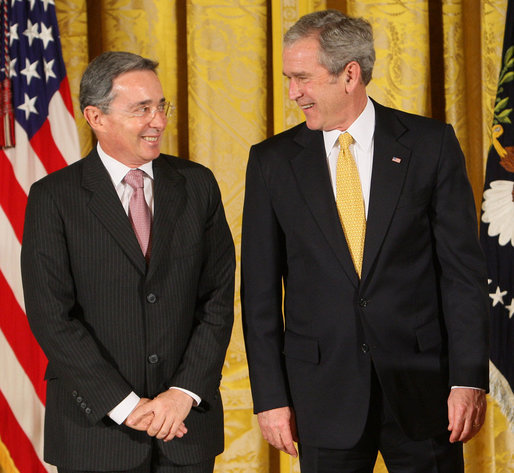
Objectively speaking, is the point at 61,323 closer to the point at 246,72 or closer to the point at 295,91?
the point at 295,91

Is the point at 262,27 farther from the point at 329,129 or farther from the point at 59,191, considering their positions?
the point at 59,191

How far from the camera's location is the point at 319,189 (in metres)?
2.34

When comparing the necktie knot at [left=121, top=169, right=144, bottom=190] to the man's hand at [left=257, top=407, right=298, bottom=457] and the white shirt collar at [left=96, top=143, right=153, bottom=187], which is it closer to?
the white shirt collar at [left=96, top=143, right=153, bottom=187]

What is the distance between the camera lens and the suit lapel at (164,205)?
88.5 inches

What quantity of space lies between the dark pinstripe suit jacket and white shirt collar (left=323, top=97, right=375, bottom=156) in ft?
1.50

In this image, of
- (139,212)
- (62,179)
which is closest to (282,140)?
(139,212)

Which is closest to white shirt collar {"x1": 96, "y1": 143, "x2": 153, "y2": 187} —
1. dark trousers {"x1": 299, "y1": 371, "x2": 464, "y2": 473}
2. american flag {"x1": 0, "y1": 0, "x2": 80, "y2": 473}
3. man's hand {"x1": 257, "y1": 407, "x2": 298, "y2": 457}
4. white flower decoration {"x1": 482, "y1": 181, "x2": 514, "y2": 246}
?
man's hand {"x1": 257, "y1": 407, "x2": 298, "y2": 457}

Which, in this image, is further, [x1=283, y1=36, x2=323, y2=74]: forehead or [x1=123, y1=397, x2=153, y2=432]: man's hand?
[x1=283, y1=36, x2=323, y2=74]: forehead

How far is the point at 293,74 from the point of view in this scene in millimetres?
2379

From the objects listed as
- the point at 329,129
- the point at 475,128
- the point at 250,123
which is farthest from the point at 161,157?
the point at 475,128

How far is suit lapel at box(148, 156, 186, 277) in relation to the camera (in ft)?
7.38

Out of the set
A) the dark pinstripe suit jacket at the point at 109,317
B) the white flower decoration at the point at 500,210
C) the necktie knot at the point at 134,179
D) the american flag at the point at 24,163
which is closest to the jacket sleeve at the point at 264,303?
the dark pinstripe suit jacket at the point at 109,317

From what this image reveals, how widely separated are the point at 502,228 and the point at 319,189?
139cm

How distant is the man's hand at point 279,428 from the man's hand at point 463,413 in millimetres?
452
